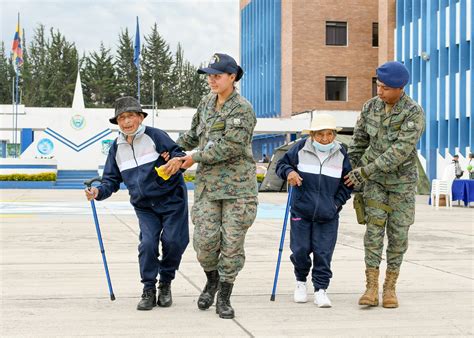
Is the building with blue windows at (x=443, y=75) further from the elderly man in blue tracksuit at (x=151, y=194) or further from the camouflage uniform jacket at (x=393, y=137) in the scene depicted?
the elderly man in blue tracksuit at (x=151, y=194)

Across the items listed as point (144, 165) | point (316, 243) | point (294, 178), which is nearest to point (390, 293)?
point (316, 243)

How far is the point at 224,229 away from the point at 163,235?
58cm

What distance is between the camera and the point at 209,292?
6445mm

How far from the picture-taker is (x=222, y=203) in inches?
249

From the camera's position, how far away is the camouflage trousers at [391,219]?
659 centimetres

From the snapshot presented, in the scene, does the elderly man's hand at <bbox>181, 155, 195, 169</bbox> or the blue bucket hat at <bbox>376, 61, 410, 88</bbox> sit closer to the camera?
the elderly man's hand at <bbox>181, 155, 195, 169</bbox>

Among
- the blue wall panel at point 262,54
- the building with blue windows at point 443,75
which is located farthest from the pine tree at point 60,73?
the building with blue windows at point 443,75

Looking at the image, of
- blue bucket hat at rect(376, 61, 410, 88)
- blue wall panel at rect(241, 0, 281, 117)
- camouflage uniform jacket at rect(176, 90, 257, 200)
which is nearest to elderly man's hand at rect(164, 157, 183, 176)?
camouflage uniform jacket at rect(176, 90, 257, 200)

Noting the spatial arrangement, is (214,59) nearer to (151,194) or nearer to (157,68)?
(151,194)

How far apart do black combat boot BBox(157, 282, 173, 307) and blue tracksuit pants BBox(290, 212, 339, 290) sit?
3.44 ft

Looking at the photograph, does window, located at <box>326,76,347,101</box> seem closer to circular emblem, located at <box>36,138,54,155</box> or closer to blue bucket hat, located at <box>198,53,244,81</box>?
circular emblem, located at <box>36,138,54,155</box>

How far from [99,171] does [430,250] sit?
3267 cm

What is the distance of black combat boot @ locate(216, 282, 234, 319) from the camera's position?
19.8ft

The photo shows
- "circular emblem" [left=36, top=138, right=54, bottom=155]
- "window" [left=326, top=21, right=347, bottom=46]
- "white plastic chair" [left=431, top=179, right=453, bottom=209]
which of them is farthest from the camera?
"window" [left=326, top=21, right=347, bottom=46]
